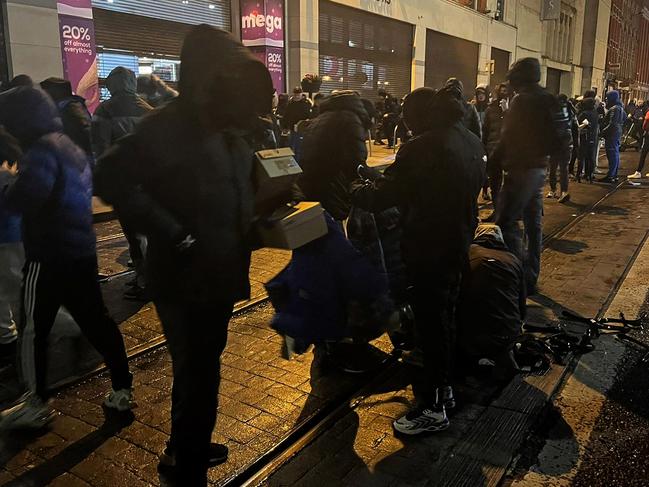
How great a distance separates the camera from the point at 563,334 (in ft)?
15.4

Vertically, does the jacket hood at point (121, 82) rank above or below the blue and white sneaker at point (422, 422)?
above

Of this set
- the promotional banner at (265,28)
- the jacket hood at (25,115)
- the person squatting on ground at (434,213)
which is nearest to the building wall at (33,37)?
the promotional banner at (265,28)

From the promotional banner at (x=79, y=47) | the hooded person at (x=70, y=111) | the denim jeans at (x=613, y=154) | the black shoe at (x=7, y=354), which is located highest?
the promotional banner at (x=79, y=47)

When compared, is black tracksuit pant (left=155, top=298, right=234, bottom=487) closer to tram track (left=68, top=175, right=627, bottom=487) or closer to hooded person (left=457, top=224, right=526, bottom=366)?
tram track (left=68, top=175, right=627, bottom=487)

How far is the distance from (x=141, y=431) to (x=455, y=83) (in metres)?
2.75

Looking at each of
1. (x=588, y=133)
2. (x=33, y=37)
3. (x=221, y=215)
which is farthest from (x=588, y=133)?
(x=221, y=215)

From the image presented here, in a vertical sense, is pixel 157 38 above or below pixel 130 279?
above

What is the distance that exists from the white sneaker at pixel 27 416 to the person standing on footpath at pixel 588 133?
13014mm

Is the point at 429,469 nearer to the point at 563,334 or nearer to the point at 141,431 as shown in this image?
the point at 141,431

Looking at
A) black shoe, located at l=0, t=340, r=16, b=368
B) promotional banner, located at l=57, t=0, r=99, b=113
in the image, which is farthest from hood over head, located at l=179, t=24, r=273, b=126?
promotional banner, located at l=57, t=0, r=99, b=113

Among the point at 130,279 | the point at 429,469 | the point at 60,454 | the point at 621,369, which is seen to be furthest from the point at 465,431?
the point at 130,279

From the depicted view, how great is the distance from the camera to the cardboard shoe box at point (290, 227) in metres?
2.64

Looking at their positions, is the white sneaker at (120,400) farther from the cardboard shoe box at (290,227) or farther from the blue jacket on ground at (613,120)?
the blue jacket on ground at (613,120)

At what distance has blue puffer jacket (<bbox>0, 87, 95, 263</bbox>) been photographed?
318cm
